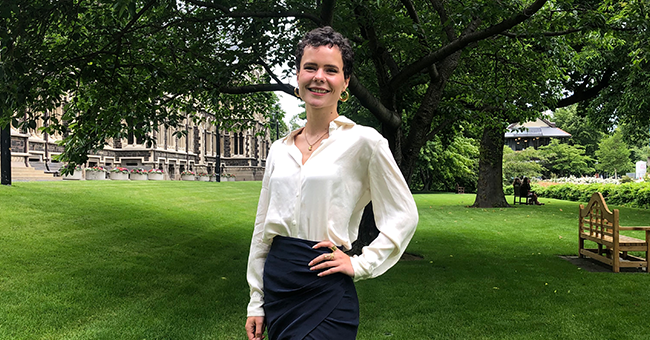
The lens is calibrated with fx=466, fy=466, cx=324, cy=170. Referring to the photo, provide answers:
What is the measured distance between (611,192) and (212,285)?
89.6 feet

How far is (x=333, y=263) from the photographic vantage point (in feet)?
6.19

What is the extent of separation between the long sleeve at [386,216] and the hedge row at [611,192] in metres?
27.0

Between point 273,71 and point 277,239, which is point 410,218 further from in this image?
point 273,71

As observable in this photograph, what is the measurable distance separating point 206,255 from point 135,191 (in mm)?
9610

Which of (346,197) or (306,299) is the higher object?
(346,197)

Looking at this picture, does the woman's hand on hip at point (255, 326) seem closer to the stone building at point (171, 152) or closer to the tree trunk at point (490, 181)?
the stone building at point (171, 152)

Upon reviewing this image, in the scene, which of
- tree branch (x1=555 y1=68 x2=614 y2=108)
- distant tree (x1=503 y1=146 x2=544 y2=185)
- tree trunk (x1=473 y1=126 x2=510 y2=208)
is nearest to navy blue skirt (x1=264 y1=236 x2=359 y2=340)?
tree branch (x1=555 y1=68 x2=614 y2=108)

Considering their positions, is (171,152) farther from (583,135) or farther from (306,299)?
(583,135)

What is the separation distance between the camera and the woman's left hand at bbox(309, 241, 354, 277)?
1884mm

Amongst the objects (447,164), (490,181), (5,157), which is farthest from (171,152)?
(490,181)

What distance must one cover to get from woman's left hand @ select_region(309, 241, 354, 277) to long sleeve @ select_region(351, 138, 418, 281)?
0.11ft

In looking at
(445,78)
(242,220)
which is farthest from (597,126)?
(242,220)

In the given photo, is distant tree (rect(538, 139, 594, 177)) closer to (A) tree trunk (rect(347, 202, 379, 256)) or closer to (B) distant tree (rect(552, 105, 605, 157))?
(B) distant tree (rect(552, 105, 605, 157))

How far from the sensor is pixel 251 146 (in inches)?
2466
